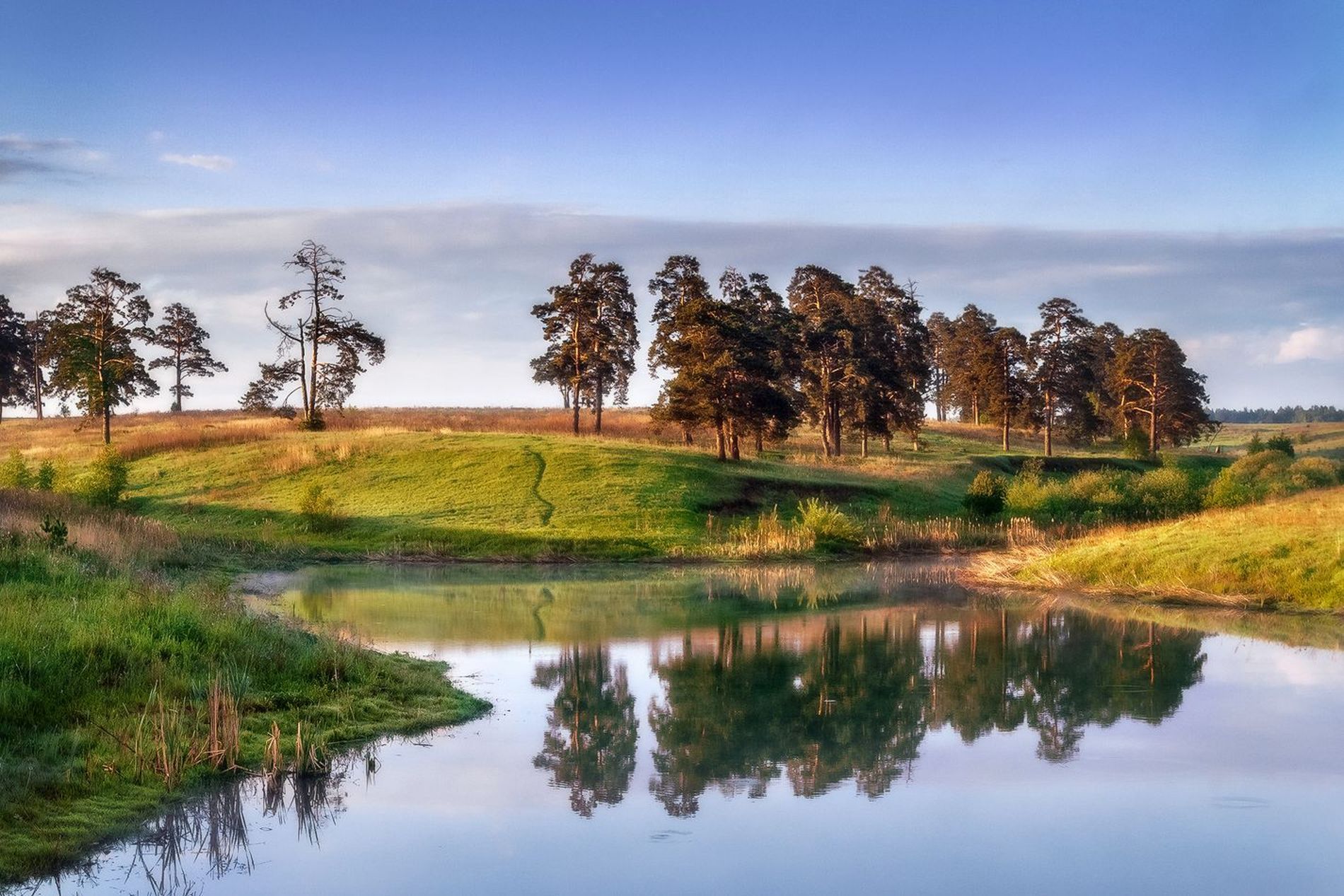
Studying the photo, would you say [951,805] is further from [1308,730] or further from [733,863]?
[1308,730]

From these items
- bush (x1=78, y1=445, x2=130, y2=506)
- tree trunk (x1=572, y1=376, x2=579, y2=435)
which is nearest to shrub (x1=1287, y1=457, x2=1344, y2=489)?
tree trunk (x1=572, y1=376, x2=579, y2=435)

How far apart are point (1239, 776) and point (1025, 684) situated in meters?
5.75

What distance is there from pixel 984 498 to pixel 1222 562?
2181cm

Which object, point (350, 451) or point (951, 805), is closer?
point (951, 805)

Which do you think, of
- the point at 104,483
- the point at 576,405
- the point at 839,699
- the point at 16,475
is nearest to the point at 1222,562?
the point at 839,699

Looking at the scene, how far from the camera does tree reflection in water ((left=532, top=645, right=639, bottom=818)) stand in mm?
12688

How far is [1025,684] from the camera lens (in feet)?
62.0

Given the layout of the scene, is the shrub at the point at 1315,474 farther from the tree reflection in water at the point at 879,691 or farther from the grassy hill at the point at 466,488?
the tree reflection in water at the point at 879,691

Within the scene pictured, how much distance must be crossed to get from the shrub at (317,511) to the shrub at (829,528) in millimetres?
18304

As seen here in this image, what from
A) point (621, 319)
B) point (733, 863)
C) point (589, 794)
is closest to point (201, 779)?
point (589, 794)

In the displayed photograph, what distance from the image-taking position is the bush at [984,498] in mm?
49469

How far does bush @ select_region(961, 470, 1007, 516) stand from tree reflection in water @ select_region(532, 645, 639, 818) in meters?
31.7

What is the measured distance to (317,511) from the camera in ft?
145

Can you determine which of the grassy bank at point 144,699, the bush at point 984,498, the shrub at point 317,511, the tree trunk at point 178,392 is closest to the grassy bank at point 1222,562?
the bush at point 984,498
